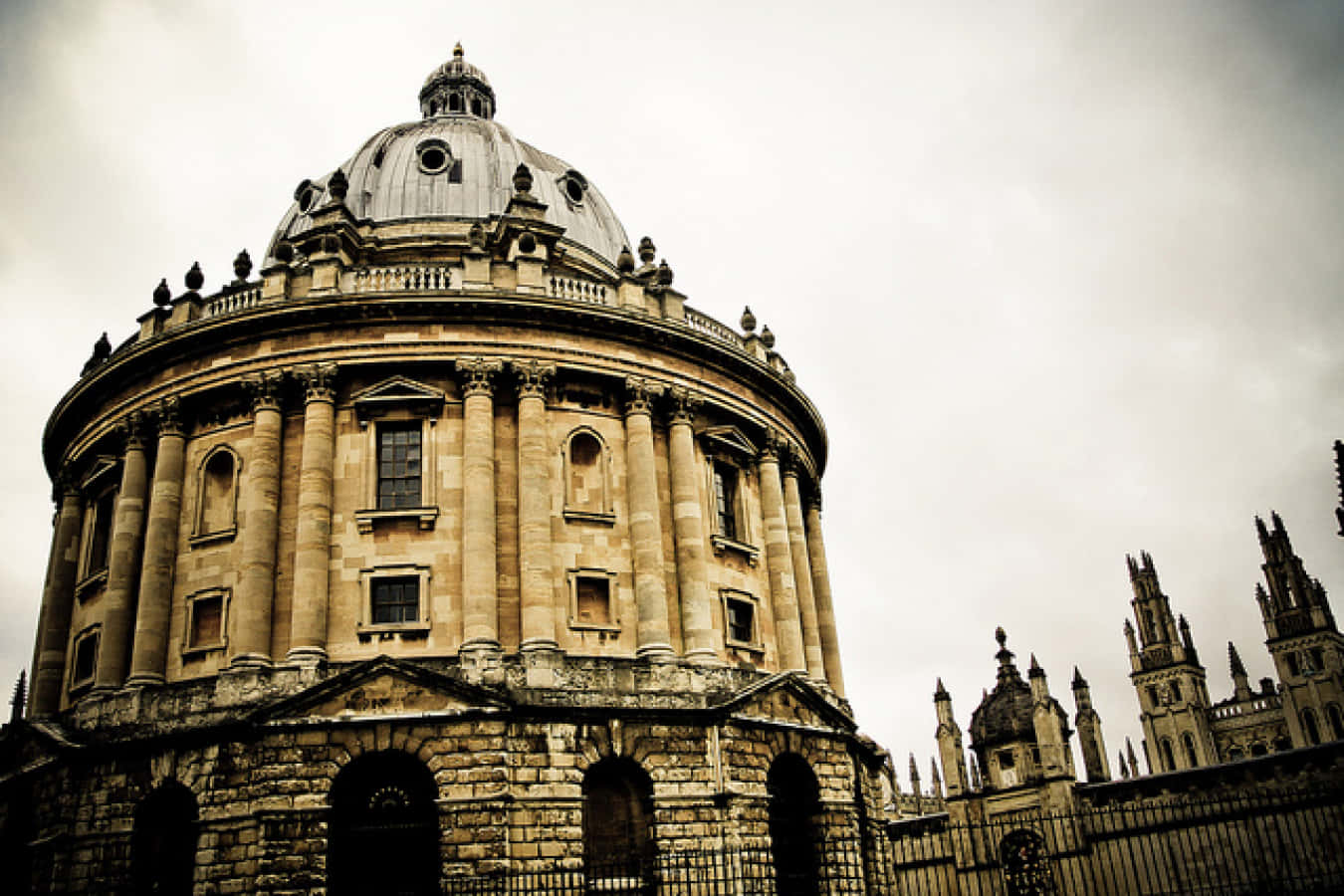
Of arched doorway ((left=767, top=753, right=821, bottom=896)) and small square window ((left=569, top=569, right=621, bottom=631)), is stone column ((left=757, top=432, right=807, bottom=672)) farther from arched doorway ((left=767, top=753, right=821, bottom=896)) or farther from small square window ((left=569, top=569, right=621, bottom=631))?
small square window ((left=569, top=569, right=621, bottom=631))

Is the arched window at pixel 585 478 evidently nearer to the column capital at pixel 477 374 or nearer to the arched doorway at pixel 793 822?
the column capital at pixel 477 374

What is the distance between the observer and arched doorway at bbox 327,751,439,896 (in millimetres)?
22000

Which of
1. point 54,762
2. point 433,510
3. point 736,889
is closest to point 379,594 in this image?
point 433,510

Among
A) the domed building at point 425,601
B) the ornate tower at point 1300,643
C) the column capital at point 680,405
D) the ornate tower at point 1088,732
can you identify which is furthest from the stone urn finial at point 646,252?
the ornate tower at point 1300,643

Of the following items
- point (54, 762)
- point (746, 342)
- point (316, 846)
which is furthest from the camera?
point (746, 342)

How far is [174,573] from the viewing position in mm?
26203

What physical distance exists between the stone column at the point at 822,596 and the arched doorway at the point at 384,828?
14.5 meters

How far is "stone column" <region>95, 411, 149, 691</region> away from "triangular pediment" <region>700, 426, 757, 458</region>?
1481 centimetres

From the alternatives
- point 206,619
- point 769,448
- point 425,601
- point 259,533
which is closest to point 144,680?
point 206,619

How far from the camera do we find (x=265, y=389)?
26.5 meters

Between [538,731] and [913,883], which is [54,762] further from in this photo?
[913,883]

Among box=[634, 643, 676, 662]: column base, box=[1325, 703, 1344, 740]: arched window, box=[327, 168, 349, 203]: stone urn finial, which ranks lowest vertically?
box=[634, 643, 676, 662]: column base

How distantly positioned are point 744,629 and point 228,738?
1307 cm

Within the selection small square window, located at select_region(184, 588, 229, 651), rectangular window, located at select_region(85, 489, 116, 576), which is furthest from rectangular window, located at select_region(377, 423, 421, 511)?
rectangular window, located at select_region(85, 489, 116, 576)
